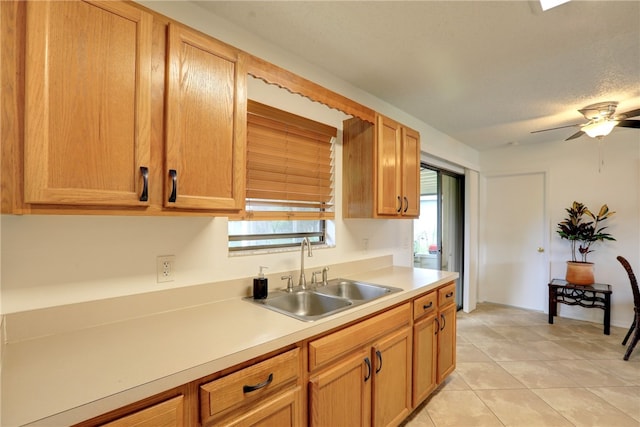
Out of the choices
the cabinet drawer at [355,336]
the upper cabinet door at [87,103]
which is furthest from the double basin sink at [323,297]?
the upper cabinet door at [87,103]

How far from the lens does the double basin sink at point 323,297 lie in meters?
1.76

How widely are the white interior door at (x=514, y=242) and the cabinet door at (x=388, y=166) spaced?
3.08m

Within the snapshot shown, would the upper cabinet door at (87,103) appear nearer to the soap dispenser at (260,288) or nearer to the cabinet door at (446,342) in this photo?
the soap dispenser at (260,288)

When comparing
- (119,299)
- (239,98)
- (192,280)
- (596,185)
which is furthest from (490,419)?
(596,185)

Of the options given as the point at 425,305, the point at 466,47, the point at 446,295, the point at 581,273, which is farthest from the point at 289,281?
the point at 581,273

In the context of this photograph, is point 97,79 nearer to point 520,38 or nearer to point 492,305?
point 520,38

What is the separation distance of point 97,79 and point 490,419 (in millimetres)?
Answer: 2859

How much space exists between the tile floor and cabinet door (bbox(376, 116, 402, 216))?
1487 millimetres

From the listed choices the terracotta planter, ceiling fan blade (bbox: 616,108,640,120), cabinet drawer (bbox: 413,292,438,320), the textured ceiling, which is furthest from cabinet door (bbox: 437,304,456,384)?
the terracotta planter

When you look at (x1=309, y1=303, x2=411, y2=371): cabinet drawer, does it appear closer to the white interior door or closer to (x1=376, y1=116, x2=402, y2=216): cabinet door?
(x1=376, y1=116, x2=402, y2=216): cabinet door

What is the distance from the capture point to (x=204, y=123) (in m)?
1.31

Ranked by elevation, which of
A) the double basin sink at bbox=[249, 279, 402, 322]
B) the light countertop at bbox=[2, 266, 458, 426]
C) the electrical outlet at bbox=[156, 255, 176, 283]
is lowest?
the double basin sink at bbox=[249, 279, 402, 322]

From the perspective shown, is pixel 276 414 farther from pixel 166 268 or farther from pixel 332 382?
pixel 166 268

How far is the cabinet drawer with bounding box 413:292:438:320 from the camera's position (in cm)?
201
